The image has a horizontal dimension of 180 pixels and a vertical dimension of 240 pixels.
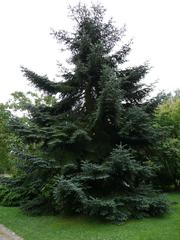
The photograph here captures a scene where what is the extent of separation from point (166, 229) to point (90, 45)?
22.6 ft

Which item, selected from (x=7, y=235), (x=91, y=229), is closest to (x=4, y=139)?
(x=7, y=235)

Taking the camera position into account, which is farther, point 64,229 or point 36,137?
point 36,137

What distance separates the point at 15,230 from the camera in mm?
10094

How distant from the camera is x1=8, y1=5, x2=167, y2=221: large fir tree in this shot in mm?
10297

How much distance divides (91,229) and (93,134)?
142 inches

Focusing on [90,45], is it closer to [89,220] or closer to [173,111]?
[89,220]

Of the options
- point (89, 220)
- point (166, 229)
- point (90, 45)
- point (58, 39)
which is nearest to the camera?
point (166, 229)

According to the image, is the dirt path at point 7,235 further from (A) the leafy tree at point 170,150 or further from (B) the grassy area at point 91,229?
(A) the leafy tree at point 170,150

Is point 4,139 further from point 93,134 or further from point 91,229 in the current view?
point 91,229

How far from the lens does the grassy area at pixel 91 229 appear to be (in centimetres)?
878

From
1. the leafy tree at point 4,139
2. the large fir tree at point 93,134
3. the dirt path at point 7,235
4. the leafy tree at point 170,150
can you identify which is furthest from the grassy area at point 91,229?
the leafy tree at point 4,139

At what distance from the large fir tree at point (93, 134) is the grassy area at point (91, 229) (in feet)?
1.25

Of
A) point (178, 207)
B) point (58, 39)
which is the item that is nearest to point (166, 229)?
point (178, 207)

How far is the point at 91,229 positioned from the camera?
9688mm
